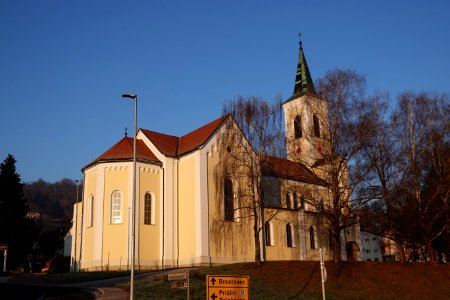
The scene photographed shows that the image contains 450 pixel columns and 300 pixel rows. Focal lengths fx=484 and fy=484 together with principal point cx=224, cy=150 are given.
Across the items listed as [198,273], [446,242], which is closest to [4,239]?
[198,273]

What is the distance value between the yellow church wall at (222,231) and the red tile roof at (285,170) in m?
4.96

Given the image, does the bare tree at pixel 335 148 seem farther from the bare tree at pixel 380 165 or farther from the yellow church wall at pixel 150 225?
the yellow church wall at pixel 150 225

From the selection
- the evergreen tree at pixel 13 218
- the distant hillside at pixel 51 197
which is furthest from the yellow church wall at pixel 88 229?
the distant hillside at pixel 51 197

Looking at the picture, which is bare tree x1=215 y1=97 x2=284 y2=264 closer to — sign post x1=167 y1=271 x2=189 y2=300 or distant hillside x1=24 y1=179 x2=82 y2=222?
sign post x1=167 y1=271 x2=189 y2=300

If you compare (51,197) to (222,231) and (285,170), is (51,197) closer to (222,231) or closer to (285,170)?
(222,231)

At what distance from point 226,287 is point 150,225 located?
80.8ft

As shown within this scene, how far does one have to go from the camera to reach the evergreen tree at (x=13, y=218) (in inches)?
2203

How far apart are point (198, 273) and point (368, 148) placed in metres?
13.2

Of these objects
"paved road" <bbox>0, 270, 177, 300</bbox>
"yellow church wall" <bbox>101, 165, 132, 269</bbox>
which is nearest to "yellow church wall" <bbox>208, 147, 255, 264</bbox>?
"yellow church wall" <bbox>101, 165, 132, 269</bbox>

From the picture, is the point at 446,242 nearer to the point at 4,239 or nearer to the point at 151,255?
the point at 151,255

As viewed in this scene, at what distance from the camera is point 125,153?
39.1 metres

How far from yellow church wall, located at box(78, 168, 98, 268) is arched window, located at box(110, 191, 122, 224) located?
1.58 meters

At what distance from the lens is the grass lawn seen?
2450 cm

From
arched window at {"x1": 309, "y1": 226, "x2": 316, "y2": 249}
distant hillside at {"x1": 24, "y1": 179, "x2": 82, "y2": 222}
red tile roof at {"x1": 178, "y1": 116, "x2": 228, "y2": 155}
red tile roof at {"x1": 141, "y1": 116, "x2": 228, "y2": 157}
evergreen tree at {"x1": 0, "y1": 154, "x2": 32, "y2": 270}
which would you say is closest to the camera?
red tile roof at {"x1": 178, "y1": 116, "x2": 228, "y2": 155}
